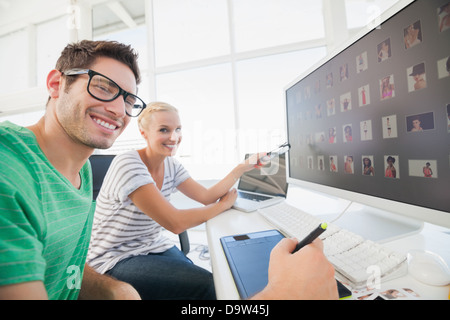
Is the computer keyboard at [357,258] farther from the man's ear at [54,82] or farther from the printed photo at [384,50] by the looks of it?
the man's ear at [54,82]

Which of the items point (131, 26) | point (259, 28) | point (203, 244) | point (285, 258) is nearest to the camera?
point (285, 258)

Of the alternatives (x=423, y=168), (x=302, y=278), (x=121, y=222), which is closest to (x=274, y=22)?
(x=423, y=168)

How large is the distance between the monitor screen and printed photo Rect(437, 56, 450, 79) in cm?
76

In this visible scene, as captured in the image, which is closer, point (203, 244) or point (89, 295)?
point (89, 295)

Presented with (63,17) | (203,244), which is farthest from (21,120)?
(203,244)

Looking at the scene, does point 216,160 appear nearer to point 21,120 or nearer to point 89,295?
point 89,295

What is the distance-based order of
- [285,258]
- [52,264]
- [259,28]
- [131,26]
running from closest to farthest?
1. [285,258]
2. [52,264]
3. [259,28]
4. [131,26]

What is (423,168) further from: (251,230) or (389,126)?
(251,230)

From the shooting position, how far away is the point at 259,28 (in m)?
2.19

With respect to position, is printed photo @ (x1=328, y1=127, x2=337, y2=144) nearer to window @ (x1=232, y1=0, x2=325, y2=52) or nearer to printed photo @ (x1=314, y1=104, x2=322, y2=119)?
printed photo @ (x1=314, y1=104, x2=322, y2=119)

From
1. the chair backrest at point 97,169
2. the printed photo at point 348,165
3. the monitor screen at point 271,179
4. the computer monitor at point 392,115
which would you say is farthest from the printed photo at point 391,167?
the chair backrest at point 97,169

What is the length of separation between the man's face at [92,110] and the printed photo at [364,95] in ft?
2.35

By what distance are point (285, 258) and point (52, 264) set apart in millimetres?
555

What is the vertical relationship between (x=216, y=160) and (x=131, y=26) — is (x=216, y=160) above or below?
below
